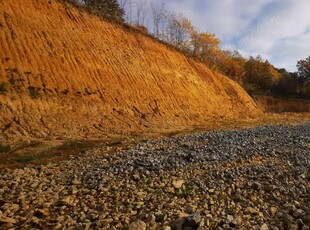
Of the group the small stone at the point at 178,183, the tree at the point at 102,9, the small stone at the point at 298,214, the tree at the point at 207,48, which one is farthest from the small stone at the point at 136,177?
the tree at the point at 207,48

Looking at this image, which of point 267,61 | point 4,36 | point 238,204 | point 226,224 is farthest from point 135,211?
point 267,61

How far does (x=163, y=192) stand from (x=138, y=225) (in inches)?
66.3

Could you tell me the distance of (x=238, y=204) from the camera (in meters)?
6.17

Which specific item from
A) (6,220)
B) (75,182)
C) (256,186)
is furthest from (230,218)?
(6,220)

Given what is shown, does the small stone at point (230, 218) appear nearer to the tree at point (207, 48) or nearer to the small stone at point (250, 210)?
the small stone at point (250, 210)

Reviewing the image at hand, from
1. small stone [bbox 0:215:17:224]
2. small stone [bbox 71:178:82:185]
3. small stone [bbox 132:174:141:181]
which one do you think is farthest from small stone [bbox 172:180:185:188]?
small stone [bbox 0:215:17:224]

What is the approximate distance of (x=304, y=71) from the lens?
5041 centimetres

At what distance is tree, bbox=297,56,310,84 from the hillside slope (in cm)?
2986

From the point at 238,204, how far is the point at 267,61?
175 feet

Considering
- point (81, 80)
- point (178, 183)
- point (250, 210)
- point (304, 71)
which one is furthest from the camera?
point (304, 71)

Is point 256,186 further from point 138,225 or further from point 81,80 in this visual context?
point 81,80

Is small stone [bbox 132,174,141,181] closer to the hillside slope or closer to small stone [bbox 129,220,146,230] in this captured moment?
small stone [bbox 129,220,146,230]

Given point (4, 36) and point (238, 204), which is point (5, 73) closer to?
point (4, 36)

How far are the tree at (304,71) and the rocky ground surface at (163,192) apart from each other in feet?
147
